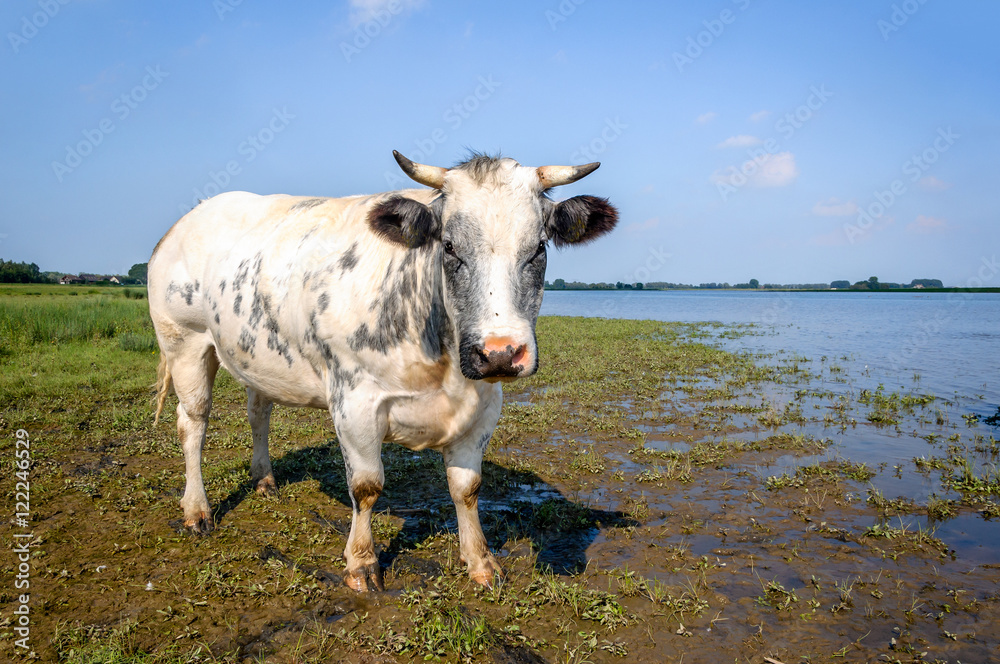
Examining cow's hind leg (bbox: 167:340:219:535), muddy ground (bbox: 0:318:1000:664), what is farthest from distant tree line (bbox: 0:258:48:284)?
cow's hind leg (bbox: 167:340:219:535)

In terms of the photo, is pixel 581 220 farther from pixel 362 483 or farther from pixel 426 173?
pixel 362 483

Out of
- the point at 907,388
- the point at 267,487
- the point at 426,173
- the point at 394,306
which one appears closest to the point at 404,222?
the point at 426,173

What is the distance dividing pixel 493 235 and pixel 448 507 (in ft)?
9.68

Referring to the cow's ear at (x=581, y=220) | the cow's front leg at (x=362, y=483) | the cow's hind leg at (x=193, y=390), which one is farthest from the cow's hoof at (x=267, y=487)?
the cow's ear at (x=581, y=220)

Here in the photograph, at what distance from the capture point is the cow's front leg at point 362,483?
3.77 m

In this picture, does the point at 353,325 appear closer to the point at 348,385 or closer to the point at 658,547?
the point at 348,385

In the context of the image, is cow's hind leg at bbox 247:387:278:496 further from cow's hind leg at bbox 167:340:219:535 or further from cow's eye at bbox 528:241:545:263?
cow's eye at bbox 528:241:545:263

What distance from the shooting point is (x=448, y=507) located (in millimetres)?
5242

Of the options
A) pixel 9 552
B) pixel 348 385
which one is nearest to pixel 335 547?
pixel 348 385

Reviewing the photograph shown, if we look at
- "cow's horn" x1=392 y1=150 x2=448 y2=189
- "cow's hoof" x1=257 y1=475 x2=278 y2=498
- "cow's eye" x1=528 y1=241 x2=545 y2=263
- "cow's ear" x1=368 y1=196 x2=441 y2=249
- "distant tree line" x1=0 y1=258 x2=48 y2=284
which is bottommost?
"cow's hoof" x1=257 y1=475 x2=278 y2=498

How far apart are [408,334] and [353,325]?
0.38m

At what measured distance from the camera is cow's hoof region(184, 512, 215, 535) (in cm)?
465

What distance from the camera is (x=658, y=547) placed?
175 inches

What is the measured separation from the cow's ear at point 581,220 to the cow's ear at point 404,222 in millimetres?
722
